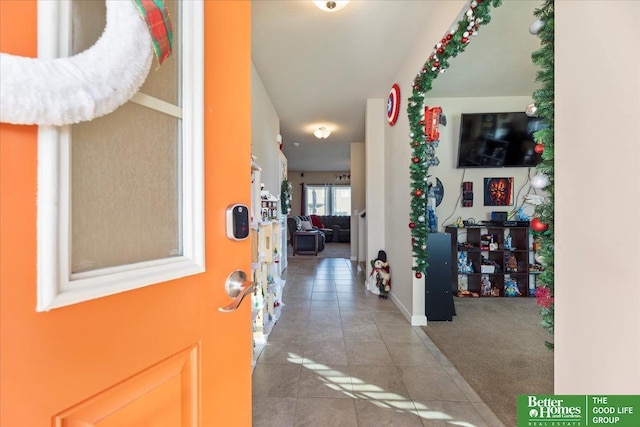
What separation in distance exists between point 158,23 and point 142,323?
530 millimetres

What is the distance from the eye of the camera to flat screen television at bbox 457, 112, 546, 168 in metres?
3.31

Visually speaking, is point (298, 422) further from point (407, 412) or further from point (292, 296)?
point (292, 296)

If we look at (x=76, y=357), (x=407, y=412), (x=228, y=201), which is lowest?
(x=407, y=412)

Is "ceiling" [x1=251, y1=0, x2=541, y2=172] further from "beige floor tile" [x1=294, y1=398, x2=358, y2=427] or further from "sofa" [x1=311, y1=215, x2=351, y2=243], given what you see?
"sofa" [x1=311, y1=215, x2=351, y2=243]

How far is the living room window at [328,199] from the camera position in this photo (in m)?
10.8

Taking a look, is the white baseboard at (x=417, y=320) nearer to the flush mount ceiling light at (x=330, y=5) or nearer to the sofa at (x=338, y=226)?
the flush mount ceiling light at (x=330, y=5)

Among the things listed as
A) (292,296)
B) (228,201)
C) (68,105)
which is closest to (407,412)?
(228,201)

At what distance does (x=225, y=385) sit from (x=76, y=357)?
0.37 metres

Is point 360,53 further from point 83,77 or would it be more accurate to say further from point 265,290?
point 83,77

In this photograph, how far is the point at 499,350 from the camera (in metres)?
2.12

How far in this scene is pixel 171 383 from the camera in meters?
0.53

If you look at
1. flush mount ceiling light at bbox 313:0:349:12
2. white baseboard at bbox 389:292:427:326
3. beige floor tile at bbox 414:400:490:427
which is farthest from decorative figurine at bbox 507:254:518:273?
flush mount ceiling light at bbox 313:0:349:12
